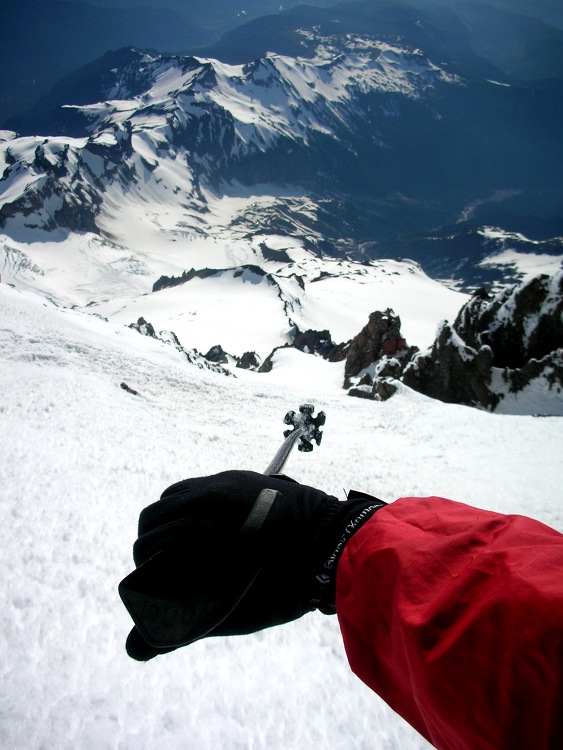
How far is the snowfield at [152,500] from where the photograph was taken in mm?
3174

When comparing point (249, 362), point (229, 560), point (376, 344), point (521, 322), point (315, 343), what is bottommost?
point (249, 362)

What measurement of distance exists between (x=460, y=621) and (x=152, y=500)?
5633 millimetres

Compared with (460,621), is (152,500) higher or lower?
lower

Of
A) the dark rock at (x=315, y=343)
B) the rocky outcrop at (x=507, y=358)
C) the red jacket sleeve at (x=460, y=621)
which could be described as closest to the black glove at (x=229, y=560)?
the red jacket sleeve at (x=460, y=621)

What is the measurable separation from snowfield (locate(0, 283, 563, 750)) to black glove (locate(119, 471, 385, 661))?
1581 mm

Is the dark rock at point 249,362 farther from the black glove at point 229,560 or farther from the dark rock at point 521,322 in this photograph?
the black glove at point 229,560

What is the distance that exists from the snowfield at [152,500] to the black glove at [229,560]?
5.19 ft

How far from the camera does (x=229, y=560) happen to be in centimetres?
222

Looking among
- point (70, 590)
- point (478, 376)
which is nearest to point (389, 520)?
point (70, 590)

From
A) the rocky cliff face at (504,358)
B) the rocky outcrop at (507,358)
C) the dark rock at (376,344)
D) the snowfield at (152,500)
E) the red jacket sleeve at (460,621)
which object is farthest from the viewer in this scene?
the dark rock at (376,344)

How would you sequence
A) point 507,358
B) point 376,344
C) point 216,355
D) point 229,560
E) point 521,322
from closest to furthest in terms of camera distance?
point 229,560, point 521,322, point 507,358, point 376,344, point 216,355

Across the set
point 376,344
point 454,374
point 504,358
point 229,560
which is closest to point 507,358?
point 504,358

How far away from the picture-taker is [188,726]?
3.12m

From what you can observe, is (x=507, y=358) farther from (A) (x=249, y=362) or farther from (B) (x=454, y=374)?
(A) (x=249, y=362)
